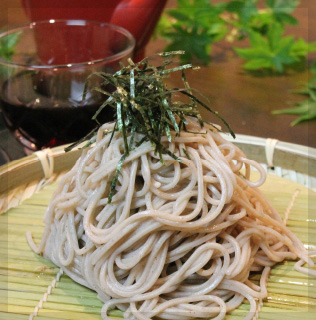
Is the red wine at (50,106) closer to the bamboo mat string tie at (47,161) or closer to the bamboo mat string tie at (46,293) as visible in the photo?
the bamboo mat string tie at (47,161)

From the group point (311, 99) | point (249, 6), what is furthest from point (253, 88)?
point (249, 6)

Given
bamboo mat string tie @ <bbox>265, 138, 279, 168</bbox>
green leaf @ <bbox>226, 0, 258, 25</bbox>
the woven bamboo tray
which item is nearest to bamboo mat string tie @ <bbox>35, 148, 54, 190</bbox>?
the woven bamboo tray

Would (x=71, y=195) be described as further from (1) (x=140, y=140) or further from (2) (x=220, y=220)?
(2) (x=220, y=220)

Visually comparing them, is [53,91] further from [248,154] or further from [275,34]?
[275,34]

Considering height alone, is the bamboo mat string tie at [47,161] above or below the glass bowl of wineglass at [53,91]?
below

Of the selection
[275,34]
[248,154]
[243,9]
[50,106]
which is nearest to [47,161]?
[50,106]

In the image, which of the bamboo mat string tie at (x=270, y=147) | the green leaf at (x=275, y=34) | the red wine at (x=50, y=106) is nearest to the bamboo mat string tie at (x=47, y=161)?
the red wine at (x=50, y=106)
